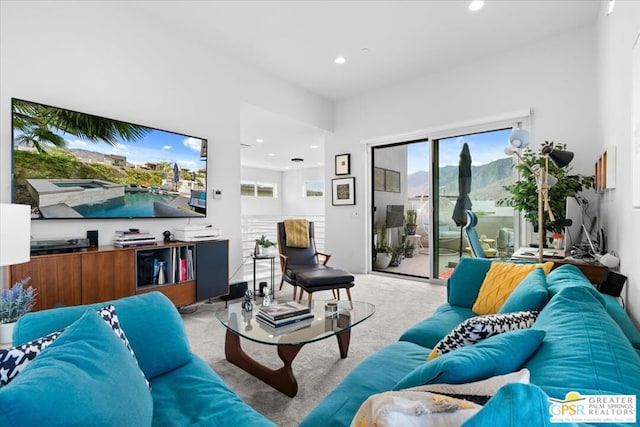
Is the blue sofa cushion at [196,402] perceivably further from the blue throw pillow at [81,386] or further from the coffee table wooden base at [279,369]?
the coffee table wooden base at [279,369]

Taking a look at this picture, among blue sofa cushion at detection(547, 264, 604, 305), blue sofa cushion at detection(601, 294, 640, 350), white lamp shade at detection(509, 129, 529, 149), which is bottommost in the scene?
blue sofa cushion at detection(601, 294, 640, 350)

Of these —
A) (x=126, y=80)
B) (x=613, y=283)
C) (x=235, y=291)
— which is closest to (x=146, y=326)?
(x=613, y=283)

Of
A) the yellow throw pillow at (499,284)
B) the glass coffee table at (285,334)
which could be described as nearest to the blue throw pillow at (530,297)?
the yellow throw pillow at (499,284)

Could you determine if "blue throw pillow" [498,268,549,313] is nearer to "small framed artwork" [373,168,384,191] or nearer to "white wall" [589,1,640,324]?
"white wall" [589,1,640,324]

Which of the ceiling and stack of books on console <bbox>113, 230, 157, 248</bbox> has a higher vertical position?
the ceiling

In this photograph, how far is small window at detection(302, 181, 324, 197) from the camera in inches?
414

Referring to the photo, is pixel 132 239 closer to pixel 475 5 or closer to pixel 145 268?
pixel 145 268

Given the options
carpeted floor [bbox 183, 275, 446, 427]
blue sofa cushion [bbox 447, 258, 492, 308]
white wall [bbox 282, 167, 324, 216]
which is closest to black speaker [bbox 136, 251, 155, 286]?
carpeted floor [bbox 183, 275, 446, 427]

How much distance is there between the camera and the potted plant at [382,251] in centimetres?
546

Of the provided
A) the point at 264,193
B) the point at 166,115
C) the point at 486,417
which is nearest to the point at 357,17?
the point at 166,115

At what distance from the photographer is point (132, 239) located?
2.93 metres

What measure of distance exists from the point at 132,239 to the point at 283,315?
5.80 feet

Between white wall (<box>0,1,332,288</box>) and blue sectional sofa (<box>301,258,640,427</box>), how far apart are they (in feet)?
9.15

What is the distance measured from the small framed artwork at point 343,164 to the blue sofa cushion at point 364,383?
4.12m
